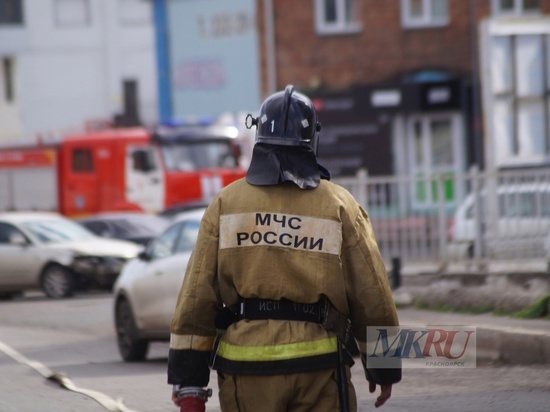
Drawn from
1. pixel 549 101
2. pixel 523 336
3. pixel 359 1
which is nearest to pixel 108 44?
pixel 359 1

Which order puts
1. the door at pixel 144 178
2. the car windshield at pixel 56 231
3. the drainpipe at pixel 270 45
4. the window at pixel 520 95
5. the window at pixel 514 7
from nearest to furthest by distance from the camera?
the window at pixel 520 95, the car windshield at pixel 56 231, the door at pixel 144 178, the window at pixel 514 7, the drainpipe at pixel 270 45

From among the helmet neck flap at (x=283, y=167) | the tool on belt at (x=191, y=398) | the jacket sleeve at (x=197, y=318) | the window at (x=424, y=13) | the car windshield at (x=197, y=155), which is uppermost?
the window at (x=424, y=13)

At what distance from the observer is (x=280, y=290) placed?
13.7 ft

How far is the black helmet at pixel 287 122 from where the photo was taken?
4.30 m

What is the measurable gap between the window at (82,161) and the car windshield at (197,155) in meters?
2.12

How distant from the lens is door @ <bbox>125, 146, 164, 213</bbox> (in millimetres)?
26559

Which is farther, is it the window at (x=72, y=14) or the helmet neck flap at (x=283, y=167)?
the window at (x=72, y=14)

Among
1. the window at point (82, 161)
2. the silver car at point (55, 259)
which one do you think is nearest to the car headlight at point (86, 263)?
the silver car at point (55, 259)

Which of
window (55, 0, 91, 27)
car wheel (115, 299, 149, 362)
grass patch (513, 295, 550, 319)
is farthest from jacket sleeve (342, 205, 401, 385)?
window (55, 0, 91, 27)

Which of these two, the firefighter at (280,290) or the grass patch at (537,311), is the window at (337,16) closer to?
the grass patch at (537,311)

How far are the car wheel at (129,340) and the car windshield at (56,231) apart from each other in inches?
355

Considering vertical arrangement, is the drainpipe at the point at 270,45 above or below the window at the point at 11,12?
below

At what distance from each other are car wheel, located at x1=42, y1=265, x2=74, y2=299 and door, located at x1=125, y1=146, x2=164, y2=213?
18.6 ft

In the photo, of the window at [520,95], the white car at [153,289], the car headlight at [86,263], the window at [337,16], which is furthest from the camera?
the window at [337,16]
